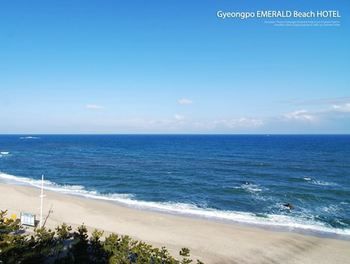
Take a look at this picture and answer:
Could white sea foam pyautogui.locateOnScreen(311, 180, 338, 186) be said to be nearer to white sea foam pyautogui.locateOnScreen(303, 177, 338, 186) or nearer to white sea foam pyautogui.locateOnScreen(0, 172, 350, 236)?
white sea foam pyautogui.locateOnScreen(303, 177, 338, 186)

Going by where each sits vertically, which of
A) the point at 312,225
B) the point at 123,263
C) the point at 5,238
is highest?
the point at 5,238

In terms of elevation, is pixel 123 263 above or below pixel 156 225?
above

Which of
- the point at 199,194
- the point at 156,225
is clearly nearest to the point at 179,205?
the point at 199,194

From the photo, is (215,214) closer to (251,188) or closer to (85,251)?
(251,188)

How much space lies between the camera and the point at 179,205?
32.8 metres

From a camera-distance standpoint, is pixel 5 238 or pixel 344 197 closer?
pixel 5 238

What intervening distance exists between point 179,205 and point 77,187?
16542mm

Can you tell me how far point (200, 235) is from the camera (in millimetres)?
22609

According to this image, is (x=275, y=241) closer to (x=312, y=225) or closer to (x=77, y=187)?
(x=312, y=225)

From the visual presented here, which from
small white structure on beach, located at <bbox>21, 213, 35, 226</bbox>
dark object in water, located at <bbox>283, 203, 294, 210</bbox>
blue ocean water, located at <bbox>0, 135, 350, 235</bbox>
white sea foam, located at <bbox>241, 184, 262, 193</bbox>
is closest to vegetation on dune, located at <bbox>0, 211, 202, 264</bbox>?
small white structure on beach, located at <bbox>21, 213, 35, 226</bbox>

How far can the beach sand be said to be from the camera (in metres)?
19.4

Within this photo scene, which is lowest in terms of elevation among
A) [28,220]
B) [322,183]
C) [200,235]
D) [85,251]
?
[200,235]

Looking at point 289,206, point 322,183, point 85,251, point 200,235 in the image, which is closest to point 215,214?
point 200,235

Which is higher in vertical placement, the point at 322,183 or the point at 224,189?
the point at 322,183
